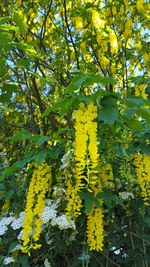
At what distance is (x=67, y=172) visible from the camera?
2.88 metres

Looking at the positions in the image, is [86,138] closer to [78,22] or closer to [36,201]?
[36,201]

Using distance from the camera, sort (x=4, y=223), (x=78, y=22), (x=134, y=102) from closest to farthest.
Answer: (x=134, y=102) → (x=4, y=223) → (x=78, y=22)

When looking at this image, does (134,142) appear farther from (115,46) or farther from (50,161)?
(115,46)

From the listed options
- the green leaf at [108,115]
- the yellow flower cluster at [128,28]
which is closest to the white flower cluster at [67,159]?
the green leaf at [108,115]

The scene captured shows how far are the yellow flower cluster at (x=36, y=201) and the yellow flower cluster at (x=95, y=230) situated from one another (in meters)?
0.36

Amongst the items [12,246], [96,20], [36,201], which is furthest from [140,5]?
[12,246]

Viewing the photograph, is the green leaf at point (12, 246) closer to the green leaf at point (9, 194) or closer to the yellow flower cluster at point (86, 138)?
the green leaf at point (9, 194)

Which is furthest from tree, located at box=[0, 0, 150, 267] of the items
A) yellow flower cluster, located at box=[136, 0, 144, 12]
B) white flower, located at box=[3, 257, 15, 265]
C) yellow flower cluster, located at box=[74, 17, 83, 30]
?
yellow flower cluster, located at box=[136, 0, 144, 12]

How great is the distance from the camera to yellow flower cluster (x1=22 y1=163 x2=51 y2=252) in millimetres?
2762

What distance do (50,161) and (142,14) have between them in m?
3.05

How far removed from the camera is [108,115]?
2.26 m

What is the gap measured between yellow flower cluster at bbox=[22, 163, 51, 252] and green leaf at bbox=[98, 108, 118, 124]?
2.52 feet

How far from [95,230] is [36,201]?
0.46 metres

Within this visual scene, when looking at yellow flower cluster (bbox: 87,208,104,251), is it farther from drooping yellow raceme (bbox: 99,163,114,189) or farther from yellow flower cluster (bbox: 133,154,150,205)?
yellow flower cluster (bbox: 133,154,150,205)
